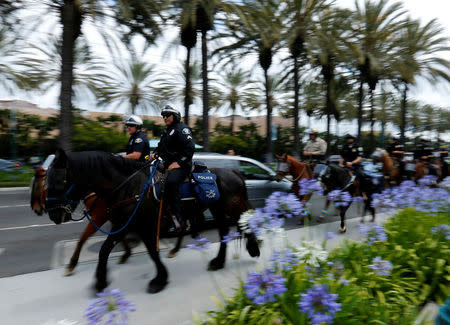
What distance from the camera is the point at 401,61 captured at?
2100cm

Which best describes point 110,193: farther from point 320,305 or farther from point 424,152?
point 424,152

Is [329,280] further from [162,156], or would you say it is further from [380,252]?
[162,156]

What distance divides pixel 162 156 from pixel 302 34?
52.9 feet

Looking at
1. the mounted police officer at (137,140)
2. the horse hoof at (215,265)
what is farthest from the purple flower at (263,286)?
the mounted police officer at (137,140)

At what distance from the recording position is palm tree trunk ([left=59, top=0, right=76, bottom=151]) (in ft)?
40.1

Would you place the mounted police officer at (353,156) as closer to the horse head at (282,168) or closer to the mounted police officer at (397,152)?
the horse head at (282,168)

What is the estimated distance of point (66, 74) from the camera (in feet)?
41.1

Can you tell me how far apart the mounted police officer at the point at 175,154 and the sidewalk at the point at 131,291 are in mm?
915

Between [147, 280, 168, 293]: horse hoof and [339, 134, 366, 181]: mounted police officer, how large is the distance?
5.73 meters

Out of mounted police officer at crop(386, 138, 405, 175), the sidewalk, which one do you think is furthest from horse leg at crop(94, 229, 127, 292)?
mounted police officer at crop(386, 138, 405, 175)

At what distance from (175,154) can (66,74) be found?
10.3 meters

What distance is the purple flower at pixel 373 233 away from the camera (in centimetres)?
364

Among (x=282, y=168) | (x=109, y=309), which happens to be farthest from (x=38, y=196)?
(x=282, y=168)

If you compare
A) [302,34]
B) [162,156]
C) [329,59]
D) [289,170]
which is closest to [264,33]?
[302,34]
